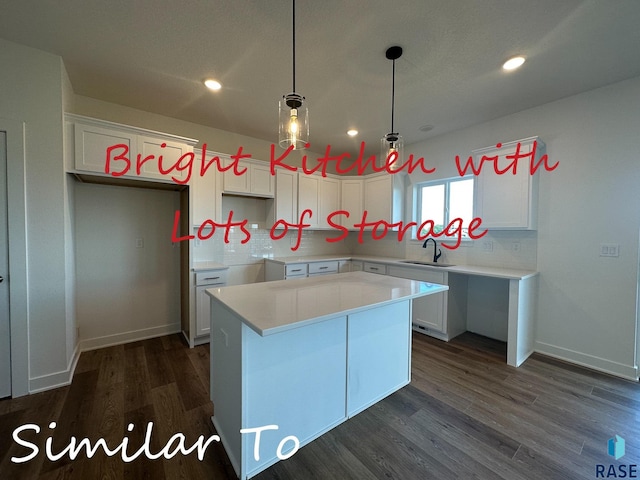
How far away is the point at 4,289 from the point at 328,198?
3.62m

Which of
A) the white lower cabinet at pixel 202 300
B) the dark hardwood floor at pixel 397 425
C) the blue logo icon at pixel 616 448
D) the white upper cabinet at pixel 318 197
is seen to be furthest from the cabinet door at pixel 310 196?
the blue logo icon at pixel 616 448

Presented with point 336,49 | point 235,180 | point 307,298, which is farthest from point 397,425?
point 235,180

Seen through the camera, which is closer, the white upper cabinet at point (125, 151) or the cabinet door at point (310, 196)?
the white upper cabinet at point (125, 151)

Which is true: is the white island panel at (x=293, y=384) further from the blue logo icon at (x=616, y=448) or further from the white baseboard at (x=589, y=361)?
the white baseboard at (x=589, y=361)

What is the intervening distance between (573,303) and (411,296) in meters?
2.18

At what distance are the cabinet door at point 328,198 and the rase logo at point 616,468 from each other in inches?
139

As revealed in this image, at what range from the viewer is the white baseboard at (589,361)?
94.3 inches

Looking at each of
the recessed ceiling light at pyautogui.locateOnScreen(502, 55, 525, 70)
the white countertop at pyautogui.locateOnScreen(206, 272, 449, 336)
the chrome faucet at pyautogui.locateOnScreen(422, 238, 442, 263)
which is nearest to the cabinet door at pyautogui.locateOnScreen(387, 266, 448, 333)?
the chrome faucet at pyautogui.locateOnScreen(422, 238, 442, 263)

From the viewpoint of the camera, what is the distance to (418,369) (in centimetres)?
256

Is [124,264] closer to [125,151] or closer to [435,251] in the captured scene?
[125,151]

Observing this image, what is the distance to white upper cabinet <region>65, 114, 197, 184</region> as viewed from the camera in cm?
234

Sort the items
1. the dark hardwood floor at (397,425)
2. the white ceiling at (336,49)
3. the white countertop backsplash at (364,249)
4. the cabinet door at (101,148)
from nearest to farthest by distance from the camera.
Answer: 1. the dark hardwood floor at (397,425)
2. the white ceiling at (336,49)
3. the cabinet door at (101,148)
4. the white countertop backsplash at (364,249)

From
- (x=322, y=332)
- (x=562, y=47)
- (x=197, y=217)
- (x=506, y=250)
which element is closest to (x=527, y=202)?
(x=506, y=250)

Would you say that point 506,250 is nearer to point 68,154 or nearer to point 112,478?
point 112,478
